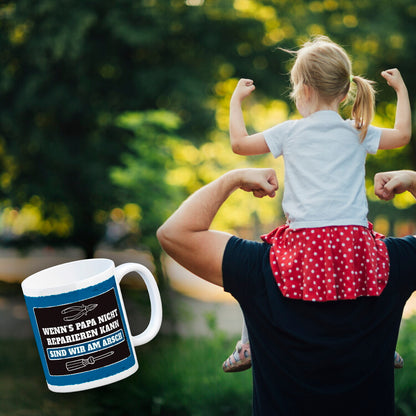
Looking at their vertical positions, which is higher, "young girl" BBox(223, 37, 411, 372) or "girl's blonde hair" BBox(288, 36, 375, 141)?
"girl's blonde hair" BBox(288, 36, 375, 141)

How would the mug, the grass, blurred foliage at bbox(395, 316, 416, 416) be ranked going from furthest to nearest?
the grass → blurred foliage at bbox(395, 316, 416, 416) → the mug

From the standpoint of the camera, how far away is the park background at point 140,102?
802 cm

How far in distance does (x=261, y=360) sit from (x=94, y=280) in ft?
1.75

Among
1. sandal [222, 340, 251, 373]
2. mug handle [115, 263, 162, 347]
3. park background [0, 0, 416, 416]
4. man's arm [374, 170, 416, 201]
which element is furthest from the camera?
park background [0, 0, 416, 416]

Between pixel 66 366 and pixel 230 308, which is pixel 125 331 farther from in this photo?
pixel 230 308

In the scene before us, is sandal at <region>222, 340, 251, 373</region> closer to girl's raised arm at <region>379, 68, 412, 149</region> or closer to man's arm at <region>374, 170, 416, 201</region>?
man's arm at <region>374, 170, 416, 201</region>

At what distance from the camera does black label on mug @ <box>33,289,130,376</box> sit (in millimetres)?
1282

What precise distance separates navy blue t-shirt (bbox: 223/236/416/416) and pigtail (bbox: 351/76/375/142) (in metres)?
0.35

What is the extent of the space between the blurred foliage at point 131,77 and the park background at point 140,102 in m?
0.03

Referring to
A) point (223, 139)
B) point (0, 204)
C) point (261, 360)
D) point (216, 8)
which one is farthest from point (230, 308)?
point (261, 360)

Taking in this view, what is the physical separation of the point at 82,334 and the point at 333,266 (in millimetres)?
659

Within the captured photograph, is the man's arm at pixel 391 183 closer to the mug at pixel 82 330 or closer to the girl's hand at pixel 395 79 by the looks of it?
the girl's hand at pixel 395 79

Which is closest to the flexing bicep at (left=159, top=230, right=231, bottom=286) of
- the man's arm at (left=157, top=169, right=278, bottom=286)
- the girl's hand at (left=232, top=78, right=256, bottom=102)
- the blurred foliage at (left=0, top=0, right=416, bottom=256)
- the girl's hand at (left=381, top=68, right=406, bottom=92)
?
the man's arm at (left=157, top=169, right=278, bottom=286)

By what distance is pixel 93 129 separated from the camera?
1059cm
